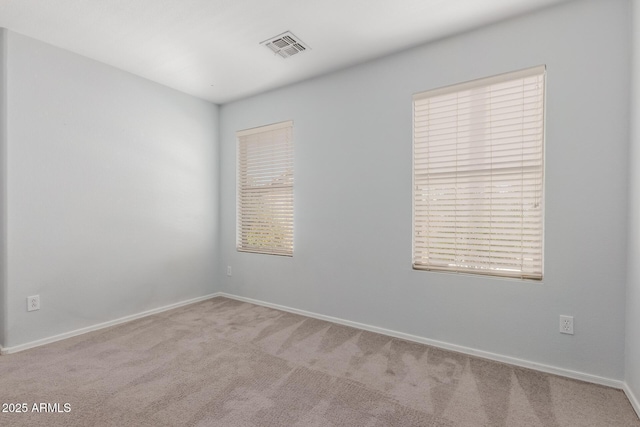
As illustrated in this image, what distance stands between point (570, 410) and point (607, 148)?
1.65 m

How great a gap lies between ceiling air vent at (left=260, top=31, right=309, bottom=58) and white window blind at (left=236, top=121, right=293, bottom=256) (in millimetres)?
A: 842

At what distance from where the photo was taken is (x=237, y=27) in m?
2.41

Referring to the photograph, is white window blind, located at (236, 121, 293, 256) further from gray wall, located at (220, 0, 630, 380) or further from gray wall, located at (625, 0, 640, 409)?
gray wall, located at (625, 0, 640, 409)

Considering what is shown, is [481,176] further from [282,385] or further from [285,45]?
[282,385]

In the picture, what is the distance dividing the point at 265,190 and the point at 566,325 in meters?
3.10

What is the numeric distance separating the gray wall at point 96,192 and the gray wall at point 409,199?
1010mm

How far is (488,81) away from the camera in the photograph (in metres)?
2.37

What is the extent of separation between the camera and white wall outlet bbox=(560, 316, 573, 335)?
209 cm

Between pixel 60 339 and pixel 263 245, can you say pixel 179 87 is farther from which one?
pixel 60 339

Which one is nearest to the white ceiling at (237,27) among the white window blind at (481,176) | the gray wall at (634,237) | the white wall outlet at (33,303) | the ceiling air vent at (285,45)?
the ceiling air vent at (285,45)

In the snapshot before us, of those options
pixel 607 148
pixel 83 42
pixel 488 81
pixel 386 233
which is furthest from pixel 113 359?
pixel 607 148

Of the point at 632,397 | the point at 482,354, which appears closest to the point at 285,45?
the point at 482,354

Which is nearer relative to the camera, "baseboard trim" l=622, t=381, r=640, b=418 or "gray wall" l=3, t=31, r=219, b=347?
"baseboard trim" l=622, t=381, r=640, b=418

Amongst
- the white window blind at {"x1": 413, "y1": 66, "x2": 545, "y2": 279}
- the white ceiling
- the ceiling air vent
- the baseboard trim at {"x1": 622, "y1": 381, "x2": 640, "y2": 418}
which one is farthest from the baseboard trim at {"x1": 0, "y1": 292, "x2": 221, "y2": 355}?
the baseboard trim at {"x1": 622, "y1": 381, "x2": 640, "y2": 418}
